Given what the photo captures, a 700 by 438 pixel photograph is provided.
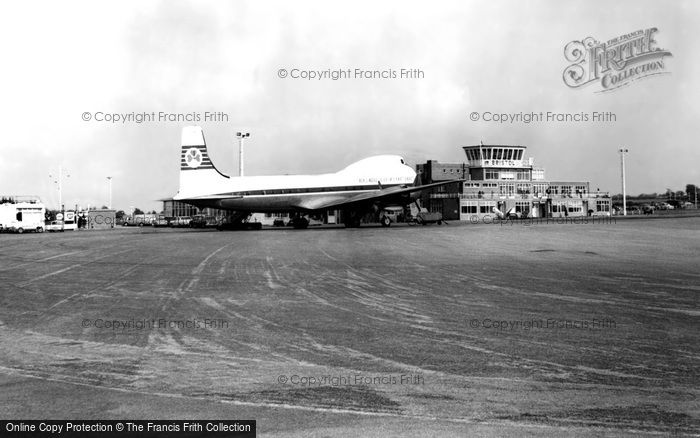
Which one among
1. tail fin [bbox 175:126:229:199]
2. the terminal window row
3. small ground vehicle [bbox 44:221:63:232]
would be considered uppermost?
the terminal window row

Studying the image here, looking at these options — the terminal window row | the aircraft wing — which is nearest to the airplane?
the aircraft wing

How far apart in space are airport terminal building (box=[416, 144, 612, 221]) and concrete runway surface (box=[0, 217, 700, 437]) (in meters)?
85.9

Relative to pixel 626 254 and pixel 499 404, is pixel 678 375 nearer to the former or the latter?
pixel 499 404

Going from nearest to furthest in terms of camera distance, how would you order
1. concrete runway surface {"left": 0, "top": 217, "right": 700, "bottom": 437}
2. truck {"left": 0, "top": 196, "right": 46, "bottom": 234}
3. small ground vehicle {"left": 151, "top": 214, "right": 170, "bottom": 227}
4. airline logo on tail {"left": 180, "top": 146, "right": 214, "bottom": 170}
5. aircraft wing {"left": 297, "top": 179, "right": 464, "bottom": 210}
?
concrete runway surface {"left": 0, "top": 217, "right": 700, "bottom": 437}, aircraft wing {"left": 297, "top": 179, "right": 464, "bottom": 210}, airline logo on tail {"left": 180, "top": 146, "right": 214, "bottom": 170}, truck {"left": 0, "top": 196, "right": 46, "bottom": 234}, small ground vehicle {"left": 151, "top": 214, "right": 170, "bottom": 227}

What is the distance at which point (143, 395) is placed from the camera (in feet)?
23.3

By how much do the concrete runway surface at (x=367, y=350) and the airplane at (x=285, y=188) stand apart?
35717mm

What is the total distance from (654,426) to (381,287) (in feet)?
34.7

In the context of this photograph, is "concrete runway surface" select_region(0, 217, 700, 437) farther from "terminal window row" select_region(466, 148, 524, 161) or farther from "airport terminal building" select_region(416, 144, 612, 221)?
"terminal window row" select_region(466, 148, 524, 161)

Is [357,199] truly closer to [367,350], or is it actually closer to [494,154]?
[367,350]

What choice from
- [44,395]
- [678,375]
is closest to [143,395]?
[44,395]

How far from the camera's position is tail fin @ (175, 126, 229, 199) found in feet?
182

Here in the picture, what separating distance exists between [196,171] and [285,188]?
8.57 metres

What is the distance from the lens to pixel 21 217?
75688 millimetres
